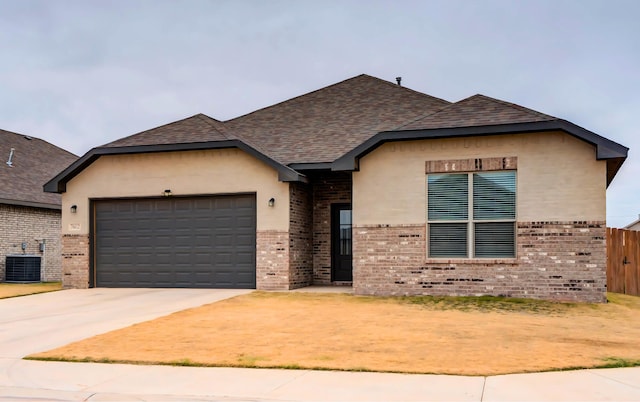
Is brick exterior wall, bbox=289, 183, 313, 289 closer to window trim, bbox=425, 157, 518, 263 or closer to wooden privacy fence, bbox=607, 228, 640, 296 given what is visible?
window trim, bbox=425, 157, 518, 263

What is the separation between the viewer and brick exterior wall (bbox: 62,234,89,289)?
1880cm

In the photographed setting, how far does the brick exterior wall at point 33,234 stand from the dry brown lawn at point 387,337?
1336cm

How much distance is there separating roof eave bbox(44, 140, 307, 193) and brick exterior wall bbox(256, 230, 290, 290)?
62.0 inches

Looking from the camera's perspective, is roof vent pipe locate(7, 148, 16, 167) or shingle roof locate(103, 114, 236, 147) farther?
roof vent pipe locate(7, 148, 16, 167)

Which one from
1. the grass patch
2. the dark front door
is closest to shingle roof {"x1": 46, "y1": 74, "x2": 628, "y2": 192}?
the dark front door

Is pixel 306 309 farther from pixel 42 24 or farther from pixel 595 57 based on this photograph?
pixel 42 24

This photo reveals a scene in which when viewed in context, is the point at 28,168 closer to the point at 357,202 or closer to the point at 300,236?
the point at 300,236

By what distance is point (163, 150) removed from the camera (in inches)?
708

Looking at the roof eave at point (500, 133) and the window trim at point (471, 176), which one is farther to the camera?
the window trim at point (471, 176)

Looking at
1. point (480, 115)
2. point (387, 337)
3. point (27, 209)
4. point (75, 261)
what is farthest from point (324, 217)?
point (27, 209)

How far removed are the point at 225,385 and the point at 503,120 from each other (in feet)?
33.9

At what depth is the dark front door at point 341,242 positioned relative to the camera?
1877 cm

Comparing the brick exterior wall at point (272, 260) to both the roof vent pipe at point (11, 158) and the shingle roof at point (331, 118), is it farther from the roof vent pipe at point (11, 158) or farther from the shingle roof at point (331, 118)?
the roof vent pipe at point (11, 158)

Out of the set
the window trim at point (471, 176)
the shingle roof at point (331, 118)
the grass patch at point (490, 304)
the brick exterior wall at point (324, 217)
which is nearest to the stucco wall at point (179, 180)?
the shingle roof at point (331, 118)
